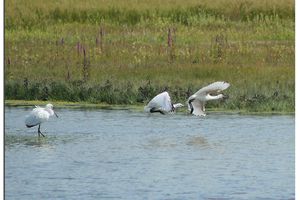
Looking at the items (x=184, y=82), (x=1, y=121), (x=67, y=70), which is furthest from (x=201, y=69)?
(x=1, y=121)

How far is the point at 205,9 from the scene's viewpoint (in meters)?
11.1

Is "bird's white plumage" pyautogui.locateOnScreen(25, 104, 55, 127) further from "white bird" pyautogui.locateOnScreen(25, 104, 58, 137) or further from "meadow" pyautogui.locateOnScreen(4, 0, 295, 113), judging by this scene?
"meadow" pyautogui.locateOnScreen(4, 0, 295, 113)

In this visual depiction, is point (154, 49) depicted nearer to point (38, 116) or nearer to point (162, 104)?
point (162, 104)

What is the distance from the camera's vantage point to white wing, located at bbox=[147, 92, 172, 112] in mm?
10859

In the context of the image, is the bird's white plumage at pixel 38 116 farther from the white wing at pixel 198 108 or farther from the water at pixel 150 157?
the white wing at pixel 198 108

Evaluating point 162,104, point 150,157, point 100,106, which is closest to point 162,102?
point 162,104

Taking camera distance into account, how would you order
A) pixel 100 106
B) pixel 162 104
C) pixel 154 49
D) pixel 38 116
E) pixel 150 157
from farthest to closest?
pixel 100 106
pixel 154 49
pixel 162 104
pixel 38 116
pixel 150 157

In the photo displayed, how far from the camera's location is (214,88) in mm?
11016

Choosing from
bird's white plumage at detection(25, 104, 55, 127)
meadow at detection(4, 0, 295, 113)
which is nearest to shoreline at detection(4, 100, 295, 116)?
meadow at detection(4, 0, 295, 113)

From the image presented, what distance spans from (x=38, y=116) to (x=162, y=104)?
0.86 meters

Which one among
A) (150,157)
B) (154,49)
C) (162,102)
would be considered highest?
(154,49)

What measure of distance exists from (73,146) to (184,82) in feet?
3.92

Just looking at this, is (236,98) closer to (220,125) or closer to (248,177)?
(220,125)

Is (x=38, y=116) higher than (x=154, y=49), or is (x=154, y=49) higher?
(x=154, y=49)
